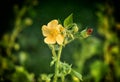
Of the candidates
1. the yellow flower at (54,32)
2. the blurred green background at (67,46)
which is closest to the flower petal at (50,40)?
the yellow flower at (54,32)

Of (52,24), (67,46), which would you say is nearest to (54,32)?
(52,24)

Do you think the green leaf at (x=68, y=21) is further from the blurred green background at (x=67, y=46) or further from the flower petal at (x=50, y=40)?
the blurred green background at (x=67, y=46)

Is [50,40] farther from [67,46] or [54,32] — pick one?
[67,46]

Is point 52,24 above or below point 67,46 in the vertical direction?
below

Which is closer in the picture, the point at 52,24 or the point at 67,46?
the point at 52,24

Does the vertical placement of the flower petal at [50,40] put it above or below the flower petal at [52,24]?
below

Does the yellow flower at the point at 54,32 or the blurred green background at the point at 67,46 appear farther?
the blurred green background at the point at 67,46

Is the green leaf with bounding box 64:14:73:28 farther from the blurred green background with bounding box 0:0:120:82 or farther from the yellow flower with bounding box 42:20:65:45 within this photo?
the blurred green background with bounding box 0:0:120:82
